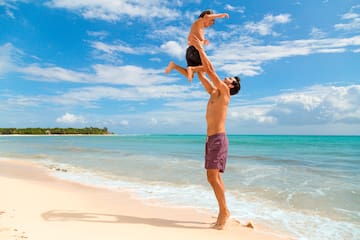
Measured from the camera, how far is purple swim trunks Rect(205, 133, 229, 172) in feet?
13.1

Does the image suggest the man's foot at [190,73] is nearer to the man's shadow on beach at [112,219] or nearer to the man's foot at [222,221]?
the man's foot at [222,221]

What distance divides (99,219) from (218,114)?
2.21 m

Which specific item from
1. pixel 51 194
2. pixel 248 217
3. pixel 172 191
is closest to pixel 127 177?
pixel 172 191

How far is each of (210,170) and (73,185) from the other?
14.6 ft

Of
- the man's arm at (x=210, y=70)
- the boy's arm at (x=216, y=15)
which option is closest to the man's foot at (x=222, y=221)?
the man's arm at (x=210, y=70)

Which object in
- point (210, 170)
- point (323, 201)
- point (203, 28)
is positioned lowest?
point (323, 201)

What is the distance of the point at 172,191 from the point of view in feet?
22.2

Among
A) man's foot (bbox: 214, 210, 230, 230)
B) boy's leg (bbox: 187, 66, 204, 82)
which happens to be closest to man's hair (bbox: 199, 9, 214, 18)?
boy's leg (bbox: 187, 66, 204, 82)

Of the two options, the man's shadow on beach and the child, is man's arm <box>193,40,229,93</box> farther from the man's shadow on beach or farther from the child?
the man's shadow on beach

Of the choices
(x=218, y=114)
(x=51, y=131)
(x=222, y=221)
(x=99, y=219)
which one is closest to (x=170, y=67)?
(x=218, y=114)

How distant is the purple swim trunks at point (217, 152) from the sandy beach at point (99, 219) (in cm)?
85

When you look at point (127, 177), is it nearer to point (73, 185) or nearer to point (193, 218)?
point (73, 185)

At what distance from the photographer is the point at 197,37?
4.20 meters

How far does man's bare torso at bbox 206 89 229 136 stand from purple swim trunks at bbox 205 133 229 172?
0.09 meters
